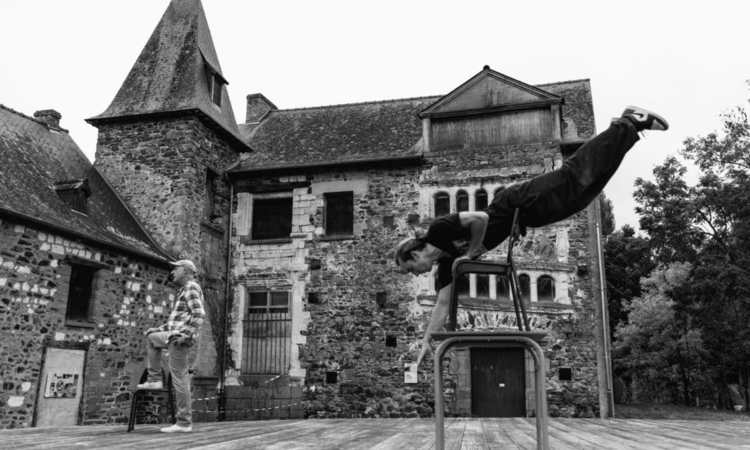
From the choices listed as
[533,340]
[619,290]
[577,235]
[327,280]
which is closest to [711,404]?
[619,290]

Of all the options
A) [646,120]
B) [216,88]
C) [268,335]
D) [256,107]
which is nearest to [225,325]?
[268,335]

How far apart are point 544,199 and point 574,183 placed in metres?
0.16

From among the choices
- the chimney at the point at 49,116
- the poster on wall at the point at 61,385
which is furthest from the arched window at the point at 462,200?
the chimney at the point at 49,116

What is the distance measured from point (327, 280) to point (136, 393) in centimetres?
914

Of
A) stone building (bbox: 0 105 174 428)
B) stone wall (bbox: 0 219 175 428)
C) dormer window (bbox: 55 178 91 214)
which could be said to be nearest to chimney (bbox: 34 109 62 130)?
stone building (bbox: 0 105 174 428)

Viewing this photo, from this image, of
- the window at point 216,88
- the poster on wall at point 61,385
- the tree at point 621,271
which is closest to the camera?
the poster on wall at point 61,385

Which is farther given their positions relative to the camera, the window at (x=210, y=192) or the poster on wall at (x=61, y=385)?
the window at (x=210, y=192)

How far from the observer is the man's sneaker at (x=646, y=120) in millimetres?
3172

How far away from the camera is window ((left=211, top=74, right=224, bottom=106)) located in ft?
54.4

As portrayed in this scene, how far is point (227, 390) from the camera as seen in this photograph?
1509cm

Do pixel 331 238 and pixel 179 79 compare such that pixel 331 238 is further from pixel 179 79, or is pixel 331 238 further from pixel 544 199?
pixel 544 199

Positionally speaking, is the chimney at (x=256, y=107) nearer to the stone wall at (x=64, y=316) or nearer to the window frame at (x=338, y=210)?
the window frame at (x=338, y=210)

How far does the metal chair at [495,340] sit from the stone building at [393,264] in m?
11.0

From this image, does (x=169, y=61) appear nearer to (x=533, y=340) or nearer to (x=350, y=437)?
(x=350, y=437)
